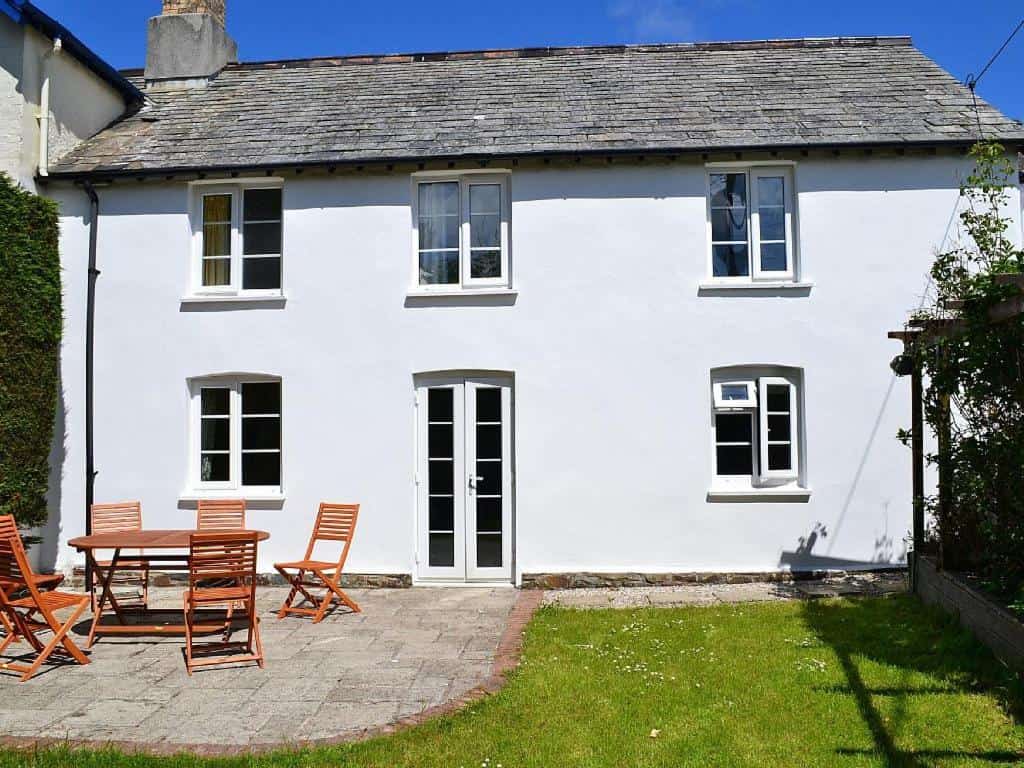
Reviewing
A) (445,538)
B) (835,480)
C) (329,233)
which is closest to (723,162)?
(835,480)

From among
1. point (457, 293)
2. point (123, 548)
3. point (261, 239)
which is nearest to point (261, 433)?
point (261, 239)

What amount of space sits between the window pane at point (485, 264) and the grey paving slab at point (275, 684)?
14.1ft

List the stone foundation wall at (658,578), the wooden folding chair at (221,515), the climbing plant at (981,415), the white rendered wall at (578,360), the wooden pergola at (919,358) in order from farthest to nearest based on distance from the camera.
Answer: the white rendered wall at (578,360)
the stone foundation wall at (658,578)
the wooden folding chair at (221,515)
the climbing plant at (981,415)
the wooden pergola at (919,358)

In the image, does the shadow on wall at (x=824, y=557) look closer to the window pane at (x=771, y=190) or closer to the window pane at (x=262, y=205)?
the window pane at (x=771, y=190)

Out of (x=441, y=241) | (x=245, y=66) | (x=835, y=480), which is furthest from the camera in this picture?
(x=245, y=66)

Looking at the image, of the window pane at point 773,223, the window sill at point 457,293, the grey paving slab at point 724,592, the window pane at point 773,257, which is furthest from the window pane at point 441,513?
the window pane at point 773,223

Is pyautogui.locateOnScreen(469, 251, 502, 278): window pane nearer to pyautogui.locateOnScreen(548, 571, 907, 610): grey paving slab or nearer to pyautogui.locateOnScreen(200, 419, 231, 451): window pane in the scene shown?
pyautogui.locateOnScreen(200, 419, 231, 451): window pane

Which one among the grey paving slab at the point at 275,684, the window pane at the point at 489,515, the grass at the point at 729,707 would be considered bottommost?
the grey paving slab at the point at 275,684

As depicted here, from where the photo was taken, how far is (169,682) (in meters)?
6.83

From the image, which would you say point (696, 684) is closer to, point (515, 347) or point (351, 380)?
point (515, 347)

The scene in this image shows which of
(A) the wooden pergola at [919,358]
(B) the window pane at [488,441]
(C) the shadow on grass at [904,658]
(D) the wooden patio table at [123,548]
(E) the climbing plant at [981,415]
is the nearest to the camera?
(C) the shadow on grass at [904,658]

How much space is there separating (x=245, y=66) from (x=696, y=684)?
12.5 meters

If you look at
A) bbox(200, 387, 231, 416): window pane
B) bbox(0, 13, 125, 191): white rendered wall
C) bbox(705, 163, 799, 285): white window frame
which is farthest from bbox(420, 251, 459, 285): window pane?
bbox(0, 13, 125, 191): white rendered wall

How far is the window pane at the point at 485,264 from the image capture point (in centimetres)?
1115
